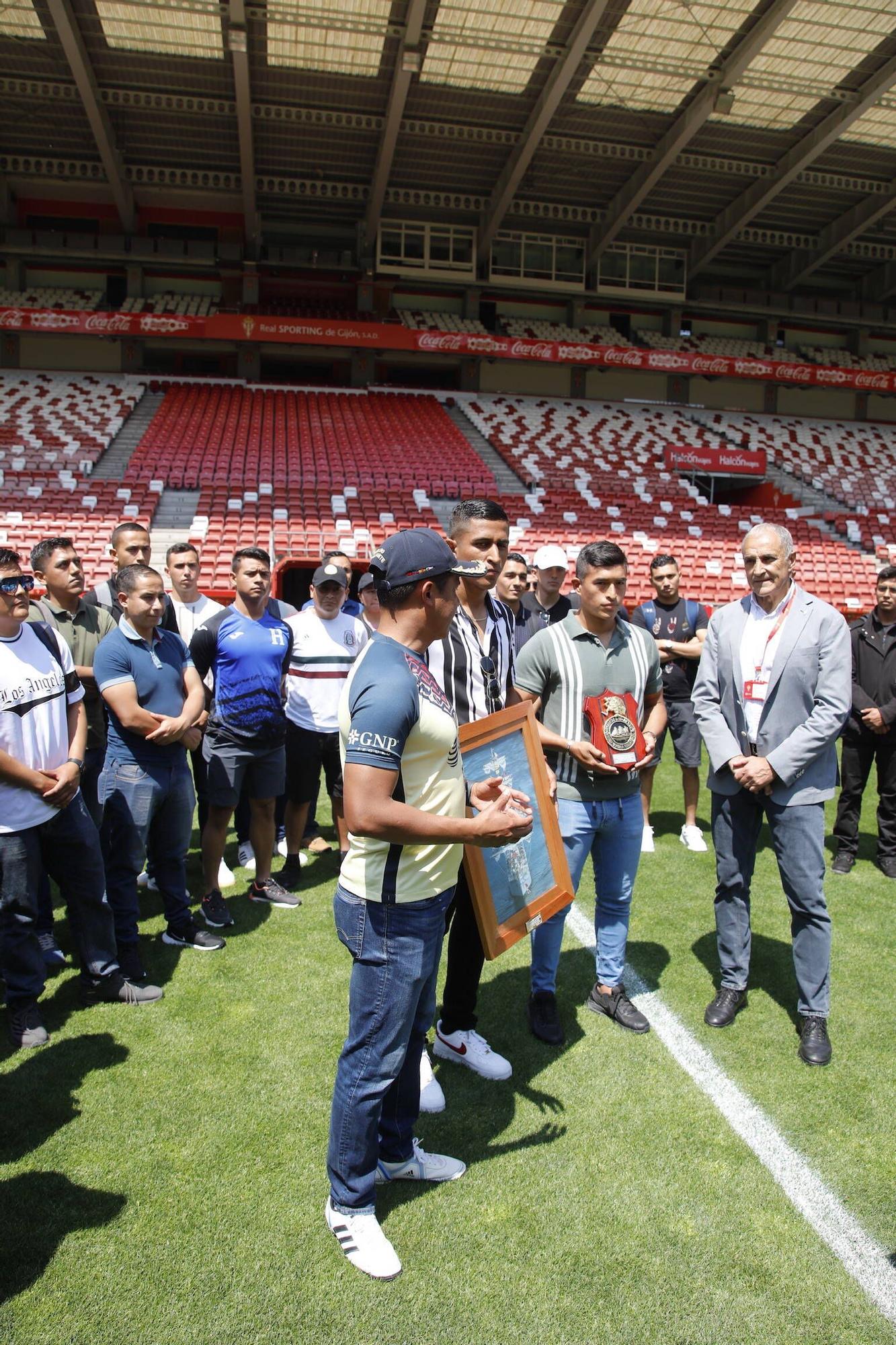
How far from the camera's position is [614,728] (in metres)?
3.24

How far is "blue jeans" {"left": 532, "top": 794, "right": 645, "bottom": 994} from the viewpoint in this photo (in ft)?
10.9

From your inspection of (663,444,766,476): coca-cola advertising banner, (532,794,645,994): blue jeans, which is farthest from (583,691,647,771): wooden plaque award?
(663,444,766,476): coca-cola advertising banner

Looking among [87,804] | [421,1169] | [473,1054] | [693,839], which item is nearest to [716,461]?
[693,839]

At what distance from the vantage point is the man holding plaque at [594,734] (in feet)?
10.6

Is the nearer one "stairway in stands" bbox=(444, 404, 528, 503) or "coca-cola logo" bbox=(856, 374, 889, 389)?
"stairway in stands" bbox=(444, 404, 528, 503)

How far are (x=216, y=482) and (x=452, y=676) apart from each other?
1600cm

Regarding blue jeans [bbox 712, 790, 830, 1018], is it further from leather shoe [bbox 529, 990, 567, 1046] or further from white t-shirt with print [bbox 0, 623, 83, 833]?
white t-shirt with print [bbox 0, 623, 83, 833]

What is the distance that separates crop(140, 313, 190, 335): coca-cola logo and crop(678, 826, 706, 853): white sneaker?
2097cm

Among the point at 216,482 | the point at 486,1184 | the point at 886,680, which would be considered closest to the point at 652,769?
the point at 886,680

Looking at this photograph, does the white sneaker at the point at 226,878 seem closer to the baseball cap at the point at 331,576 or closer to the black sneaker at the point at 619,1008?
the baseball cap at the point at 331,576

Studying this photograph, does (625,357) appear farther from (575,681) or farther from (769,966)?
(575,681)

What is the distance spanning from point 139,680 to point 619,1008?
8.40ft

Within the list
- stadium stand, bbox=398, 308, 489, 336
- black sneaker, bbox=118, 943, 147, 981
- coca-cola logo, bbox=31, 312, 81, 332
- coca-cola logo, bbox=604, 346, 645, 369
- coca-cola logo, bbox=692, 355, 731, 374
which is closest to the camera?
black sneaker, bbox=118, 943, 147, 981

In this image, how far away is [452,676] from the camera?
2982mm
